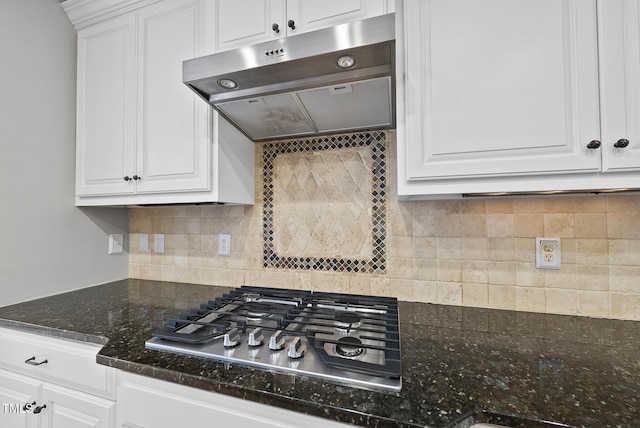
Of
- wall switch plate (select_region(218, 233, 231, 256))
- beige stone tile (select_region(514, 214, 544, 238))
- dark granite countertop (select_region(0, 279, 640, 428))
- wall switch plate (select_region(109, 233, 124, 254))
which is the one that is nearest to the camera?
dark granite countertop (select_region(0, 279, 640, 428))

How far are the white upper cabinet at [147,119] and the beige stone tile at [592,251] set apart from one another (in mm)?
1390

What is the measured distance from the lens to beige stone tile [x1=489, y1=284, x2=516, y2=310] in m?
1.15

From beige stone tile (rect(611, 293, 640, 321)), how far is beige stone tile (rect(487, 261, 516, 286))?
1.03 feet

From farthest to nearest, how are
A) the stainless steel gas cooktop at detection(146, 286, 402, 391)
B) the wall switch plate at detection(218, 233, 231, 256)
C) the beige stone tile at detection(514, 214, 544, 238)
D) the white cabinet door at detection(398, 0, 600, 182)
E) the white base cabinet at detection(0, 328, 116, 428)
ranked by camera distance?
the wall switch plate at detection(218, 233, 231, 256) → the beige stone tile at detection(514, 214, 544, 238) → the white base cabinet at detection(0, 328, 116, 428) → the white cabinet door at detection(398, 0, 600, 182) → the stainless steel gas cooktop at detection(146, 286, 402, 391)

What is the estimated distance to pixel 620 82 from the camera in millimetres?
770

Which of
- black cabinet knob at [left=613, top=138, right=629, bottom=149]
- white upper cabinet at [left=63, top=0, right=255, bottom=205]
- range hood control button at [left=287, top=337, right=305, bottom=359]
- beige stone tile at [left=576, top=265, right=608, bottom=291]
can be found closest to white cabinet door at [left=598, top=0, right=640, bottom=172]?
black cabinet knob at [left=613, top=138, right=629, bottom=149]

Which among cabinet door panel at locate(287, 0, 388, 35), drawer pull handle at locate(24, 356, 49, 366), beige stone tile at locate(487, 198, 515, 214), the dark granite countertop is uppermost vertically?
cabinet door panel at locate(287, 0, 388, 35)

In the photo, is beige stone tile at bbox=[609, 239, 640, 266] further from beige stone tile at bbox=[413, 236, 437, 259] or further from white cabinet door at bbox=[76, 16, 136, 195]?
white cabinet door at bbox=[76, 16, 136, 195]

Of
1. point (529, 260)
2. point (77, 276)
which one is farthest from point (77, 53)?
point (529, 260)

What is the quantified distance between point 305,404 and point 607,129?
103 cm

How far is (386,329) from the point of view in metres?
0.92

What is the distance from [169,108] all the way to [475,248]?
1.46 metres

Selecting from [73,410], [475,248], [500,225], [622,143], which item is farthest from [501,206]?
[73,410]

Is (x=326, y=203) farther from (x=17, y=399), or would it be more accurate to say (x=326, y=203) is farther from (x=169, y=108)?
(x=17, y=399)
